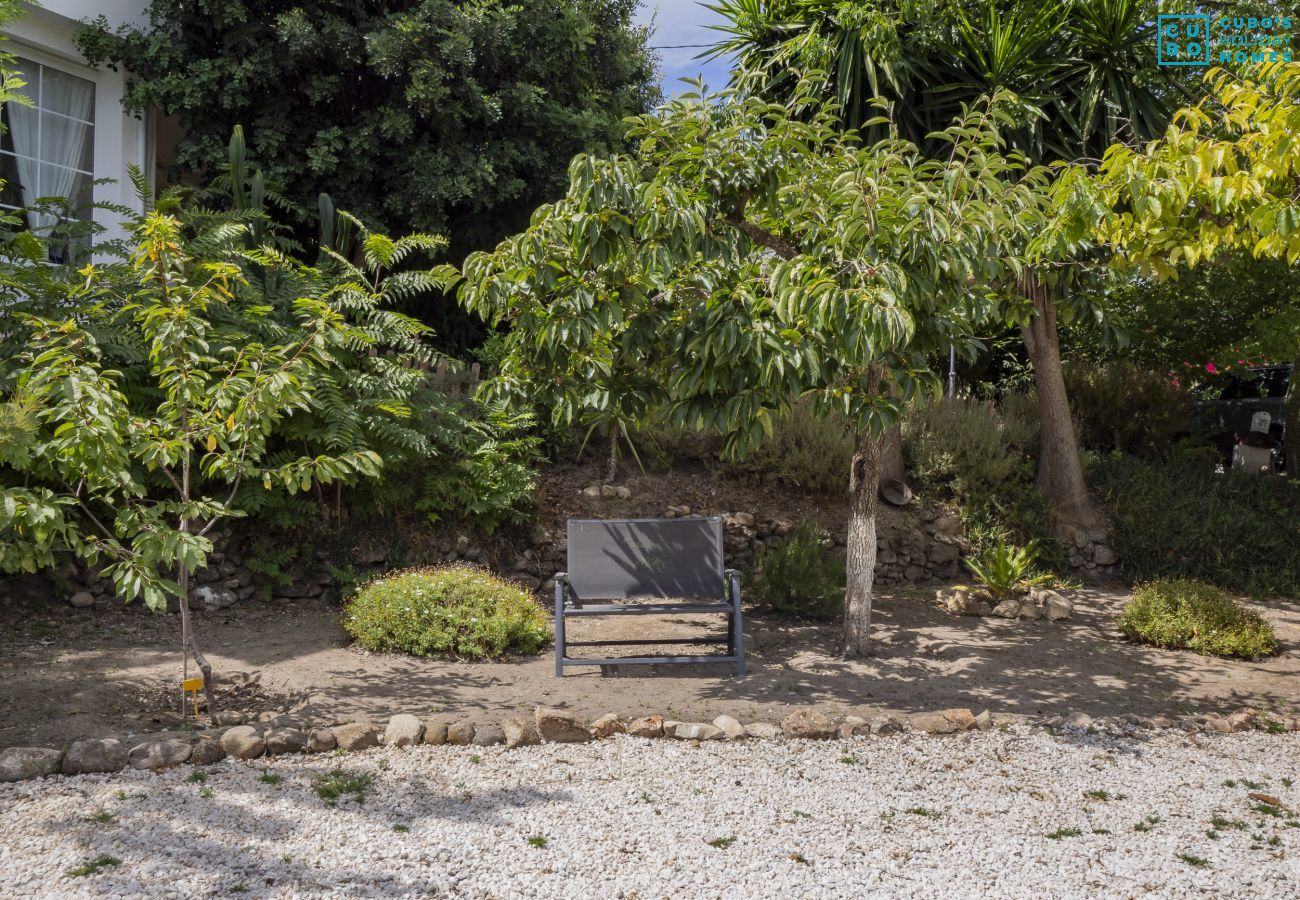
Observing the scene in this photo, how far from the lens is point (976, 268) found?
5109 millimetres

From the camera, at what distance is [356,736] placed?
4523mm

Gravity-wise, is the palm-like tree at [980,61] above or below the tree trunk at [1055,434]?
above

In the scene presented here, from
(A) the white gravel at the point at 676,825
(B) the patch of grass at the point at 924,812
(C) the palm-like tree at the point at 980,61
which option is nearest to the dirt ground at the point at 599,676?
(A) the white gravel at the point at 676,825

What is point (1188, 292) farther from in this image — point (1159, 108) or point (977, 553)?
point (977, 553)

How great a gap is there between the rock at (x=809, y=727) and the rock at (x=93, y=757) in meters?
3.01

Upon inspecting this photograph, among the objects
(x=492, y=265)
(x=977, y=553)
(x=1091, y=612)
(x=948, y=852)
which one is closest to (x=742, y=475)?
(x=977, y=553)

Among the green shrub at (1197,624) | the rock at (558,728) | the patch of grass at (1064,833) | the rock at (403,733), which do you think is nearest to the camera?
the patch of grass at (1064,833)

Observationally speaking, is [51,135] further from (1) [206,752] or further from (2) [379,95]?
(1) [206,752]

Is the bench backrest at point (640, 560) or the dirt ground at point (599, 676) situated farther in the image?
the bench backrest at point (640, 560)

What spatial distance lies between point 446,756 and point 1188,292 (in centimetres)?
983

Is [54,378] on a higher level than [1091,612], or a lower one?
higher

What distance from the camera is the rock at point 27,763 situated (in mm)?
3934

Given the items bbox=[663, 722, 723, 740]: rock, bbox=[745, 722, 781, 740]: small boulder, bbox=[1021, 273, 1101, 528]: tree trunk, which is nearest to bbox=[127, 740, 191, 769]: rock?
bbox=[663, 722, 723, 740]: rock

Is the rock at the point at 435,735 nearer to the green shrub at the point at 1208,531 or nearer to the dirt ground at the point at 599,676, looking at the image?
the dirt ground at the point at 599,676
